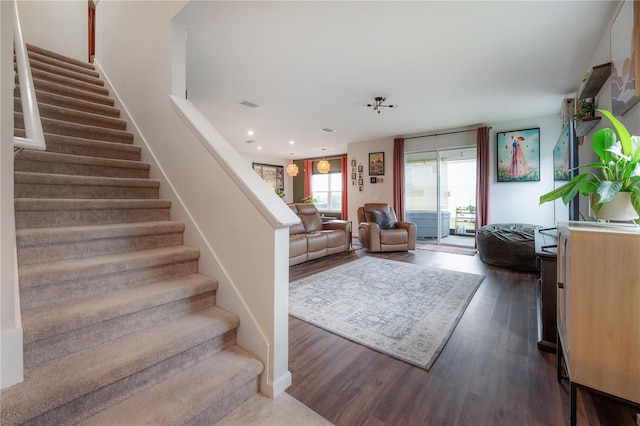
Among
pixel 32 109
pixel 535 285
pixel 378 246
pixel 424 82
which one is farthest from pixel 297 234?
pixel 32 109

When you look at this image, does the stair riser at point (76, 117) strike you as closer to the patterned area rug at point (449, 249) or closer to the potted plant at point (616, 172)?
the potted plant at point (616, 172)

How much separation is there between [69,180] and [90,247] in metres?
0.60

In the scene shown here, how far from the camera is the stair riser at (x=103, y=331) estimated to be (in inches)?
43.0

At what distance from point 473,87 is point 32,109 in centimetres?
439

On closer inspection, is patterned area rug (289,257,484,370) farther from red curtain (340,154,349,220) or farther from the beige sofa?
red curtain (340,154,349,220)

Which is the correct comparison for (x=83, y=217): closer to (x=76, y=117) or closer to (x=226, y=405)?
(x=76, y=117)

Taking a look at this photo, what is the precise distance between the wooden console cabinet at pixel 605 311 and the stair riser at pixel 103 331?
193 cm

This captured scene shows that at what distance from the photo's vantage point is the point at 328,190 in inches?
372

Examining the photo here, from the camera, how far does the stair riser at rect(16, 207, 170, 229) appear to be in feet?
4.99

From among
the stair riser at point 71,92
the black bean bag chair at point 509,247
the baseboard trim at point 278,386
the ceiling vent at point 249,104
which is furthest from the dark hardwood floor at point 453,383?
the ceiling vent at point 249,104

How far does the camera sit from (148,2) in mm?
2404

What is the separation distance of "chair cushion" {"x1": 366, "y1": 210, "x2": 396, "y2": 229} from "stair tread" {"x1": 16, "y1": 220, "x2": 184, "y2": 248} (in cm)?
424

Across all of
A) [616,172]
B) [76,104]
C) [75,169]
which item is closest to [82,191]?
[75,169]

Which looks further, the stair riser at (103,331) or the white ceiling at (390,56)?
the white ceiling at (390,56)
